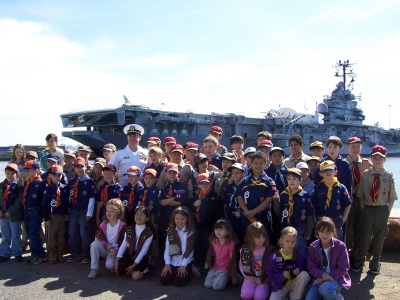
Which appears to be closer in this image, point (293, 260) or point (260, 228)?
point (293, 260)

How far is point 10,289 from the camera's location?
391 centimetres

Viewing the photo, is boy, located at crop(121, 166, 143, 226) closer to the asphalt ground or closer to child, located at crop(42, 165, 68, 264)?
the asphalt ground

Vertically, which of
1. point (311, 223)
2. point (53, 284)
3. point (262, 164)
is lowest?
point (53, 284)

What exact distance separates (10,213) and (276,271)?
3.76 metres

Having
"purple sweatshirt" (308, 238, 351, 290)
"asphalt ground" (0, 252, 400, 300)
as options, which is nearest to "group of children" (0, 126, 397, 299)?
"purple sweatshirt" (308, 238, 351, 290)

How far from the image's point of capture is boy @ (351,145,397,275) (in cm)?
433

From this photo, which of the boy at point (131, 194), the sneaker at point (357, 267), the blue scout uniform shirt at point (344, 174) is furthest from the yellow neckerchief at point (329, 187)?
the boy at point (131, 194)

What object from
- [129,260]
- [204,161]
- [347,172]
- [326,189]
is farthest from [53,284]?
[347,172]

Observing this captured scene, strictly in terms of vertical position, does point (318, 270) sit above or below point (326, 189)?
below

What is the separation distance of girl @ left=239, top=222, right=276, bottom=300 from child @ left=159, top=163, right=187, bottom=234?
1128mm

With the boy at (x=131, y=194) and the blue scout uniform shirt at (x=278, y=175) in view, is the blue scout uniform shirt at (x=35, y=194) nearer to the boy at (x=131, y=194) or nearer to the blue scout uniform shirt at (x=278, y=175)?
the boy at (x=131, y=194)

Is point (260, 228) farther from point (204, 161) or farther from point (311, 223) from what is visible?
point (204, 161)

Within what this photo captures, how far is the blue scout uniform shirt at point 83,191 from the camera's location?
5.02 meters

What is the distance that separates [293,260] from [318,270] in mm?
243
